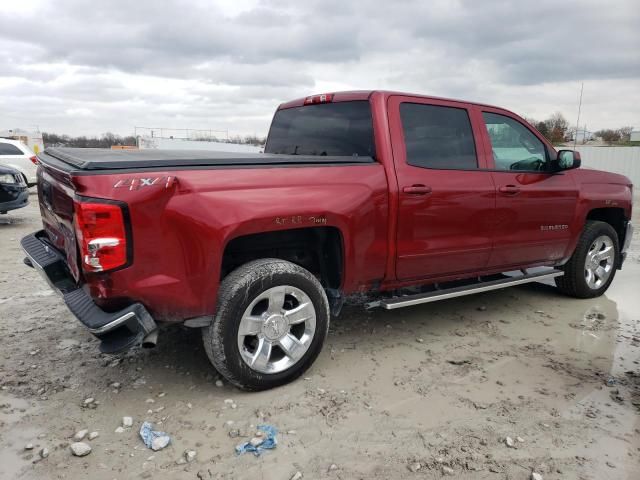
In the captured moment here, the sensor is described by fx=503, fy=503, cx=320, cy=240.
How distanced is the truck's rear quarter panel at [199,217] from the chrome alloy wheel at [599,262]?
3.24m

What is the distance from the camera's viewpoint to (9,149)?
44.4 feet

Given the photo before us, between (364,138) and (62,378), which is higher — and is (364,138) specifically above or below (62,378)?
above

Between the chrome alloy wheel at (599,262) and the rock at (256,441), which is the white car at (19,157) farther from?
the chrome alloy wheel at (599,262)

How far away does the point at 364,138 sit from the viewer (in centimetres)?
372

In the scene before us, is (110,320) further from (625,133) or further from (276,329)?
(625,133)

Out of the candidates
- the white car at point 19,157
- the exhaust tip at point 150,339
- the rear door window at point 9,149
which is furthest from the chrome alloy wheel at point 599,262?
the rear door window at point 9,149

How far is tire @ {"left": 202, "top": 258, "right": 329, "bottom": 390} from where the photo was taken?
9.69ft

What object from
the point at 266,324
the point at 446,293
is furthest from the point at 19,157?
the point at 446,293

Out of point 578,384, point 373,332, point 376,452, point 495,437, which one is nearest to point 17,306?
point 373,332

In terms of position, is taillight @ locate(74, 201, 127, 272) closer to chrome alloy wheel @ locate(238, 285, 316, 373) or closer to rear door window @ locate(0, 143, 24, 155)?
chrome alloy wheel @ locate(238, 285, 316, 373)

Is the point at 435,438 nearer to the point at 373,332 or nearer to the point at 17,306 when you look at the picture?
the point at 373,332

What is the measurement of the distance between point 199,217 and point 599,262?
14.8ft

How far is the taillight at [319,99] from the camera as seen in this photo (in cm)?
411

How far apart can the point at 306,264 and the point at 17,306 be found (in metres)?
A: 2.99
